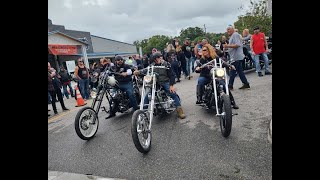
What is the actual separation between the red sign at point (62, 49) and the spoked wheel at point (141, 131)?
20613 mm

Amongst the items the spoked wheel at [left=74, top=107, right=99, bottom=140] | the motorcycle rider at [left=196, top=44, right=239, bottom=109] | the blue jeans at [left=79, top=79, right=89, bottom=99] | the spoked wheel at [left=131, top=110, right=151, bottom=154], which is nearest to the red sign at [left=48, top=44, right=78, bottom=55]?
the blue jeans at [left=79, top=79, right=89, bottom=99]

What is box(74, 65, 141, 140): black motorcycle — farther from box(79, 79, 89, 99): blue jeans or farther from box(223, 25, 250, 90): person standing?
box(79, 79, 89, 99): blue jeans

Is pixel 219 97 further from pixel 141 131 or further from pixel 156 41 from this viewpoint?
pixel 156 41

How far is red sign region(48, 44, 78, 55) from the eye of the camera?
22.9 metres

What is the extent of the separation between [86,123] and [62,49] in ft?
68.6

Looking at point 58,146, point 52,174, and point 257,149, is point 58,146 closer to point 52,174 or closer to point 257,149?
point 52,174

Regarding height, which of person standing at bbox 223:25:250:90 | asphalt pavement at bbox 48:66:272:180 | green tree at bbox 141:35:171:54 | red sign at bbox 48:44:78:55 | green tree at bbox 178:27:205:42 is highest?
green tree at bbox 178:27:205:42

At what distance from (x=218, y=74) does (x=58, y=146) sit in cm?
350

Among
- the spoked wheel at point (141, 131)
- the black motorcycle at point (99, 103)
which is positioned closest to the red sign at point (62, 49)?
the black motorcycle at point (99, 103)

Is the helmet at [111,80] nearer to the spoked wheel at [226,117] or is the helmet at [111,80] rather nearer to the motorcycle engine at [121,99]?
the motorcycle engine at [121,99]

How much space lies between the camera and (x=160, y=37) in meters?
105

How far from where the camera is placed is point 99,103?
18.9ft

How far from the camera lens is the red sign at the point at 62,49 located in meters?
22.9

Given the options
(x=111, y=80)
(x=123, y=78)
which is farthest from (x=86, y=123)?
(x=123, y=78)
